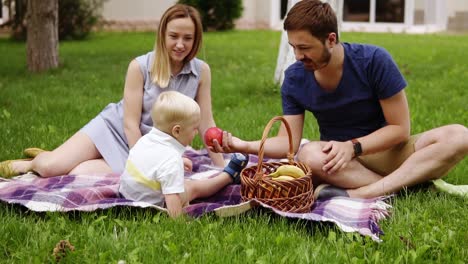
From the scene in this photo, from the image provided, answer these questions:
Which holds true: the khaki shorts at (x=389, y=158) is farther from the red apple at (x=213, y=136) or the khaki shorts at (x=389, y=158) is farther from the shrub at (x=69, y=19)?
the shrub at (x=69, y=19)

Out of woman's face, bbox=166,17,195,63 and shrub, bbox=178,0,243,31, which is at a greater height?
shrub, bbox=178,0,243,31

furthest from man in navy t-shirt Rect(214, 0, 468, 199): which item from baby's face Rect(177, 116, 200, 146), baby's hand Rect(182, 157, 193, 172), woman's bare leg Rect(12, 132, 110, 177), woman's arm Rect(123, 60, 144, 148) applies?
woman's bare leg Rect(12, 132, 110, 177)

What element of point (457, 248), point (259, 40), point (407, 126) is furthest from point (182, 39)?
point (259, 40)

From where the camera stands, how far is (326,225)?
3496mm

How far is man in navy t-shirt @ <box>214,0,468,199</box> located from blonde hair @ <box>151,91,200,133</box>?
25cm

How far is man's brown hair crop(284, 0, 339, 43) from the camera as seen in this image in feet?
12.2

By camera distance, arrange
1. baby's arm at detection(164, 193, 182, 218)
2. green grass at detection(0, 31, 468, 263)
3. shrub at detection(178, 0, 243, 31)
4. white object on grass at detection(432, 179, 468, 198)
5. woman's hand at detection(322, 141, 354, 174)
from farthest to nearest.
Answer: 1. shrub at detection(178, 0, 243, 31)
2. white object on grass at detection(432, 179, 468, 198)
3. woman's hand at detection(322, 141, 354, 174)
4. baby's arm at detection(164, 193, 182, 218)
5. green grass at detection(0, 31, 468, 263)

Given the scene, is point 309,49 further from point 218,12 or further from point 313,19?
point 218,12

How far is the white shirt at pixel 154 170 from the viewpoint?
3.69 meters

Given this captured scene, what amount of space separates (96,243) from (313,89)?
164 centimetres

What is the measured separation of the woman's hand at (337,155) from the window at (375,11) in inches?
756

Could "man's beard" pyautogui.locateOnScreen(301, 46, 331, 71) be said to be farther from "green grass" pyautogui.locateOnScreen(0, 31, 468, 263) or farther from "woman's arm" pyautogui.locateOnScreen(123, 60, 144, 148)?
"woman's arm" pyautogui.locateOnScreen(123, 60, 144, 148)

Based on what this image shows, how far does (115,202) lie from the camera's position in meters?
3.74

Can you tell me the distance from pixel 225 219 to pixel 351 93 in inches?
42.9
